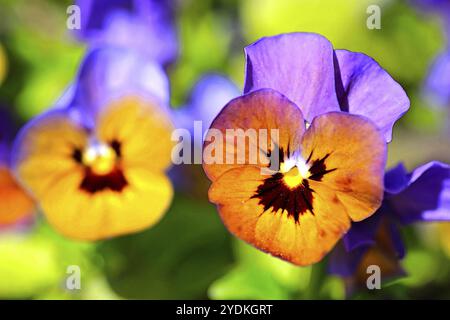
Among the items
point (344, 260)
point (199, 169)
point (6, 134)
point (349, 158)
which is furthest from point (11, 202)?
point (349, 158)

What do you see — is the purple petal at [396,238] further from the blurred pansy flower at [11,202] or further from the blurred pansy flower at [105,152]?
the blurred pansy flower at [11,202]

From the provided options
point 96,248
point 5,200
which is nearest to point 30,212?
point 5,200

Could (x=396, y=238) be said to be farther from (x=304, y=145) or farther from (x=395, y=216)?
(x=304, y=145)

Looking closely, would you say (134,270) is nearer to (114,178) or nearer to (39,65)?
(114,178)

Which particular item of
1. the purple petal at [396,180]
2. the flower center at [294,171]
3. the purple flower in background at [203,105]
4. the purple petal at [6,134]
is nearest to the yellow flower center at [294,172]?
the flower center at [294,171]

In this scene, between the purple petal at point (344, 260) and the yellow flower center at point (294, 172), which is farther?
the purple petal at point (344, 260)
